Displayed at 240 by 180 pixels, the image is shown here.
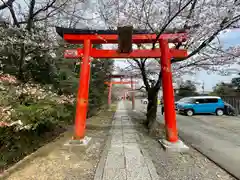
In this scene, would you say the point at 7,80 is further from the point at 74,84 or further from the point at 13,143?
the point at 74,84

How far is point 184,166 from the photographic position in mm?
4344

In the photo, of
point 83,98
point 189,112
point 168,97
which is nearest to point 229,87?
point 189,112

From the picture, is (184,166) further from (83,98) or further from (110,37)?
(110,37)

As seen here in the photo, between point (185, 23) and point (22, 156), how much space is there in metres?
5.71

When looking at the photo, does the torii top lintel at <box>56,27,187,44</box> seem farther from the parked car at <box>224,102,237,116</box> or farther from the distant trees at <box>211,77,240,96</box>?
the distant trees at <box>211,77,240,96</box>

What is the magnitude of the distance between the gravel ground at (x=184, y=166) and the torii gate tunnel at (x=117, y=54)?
2.27ft

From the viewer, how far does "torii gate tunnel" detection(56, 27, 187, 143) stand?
235 inches

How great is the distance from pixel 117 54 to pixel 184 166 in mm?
3709

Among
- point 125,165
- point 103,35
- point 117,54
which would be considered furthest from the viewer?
point 117,54

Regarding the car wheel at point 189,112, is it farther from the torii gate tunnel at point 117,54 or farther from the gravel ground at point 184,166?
the gravel ground at point 184,166

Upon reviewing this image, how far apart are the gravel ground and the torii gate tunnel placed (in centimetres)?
69

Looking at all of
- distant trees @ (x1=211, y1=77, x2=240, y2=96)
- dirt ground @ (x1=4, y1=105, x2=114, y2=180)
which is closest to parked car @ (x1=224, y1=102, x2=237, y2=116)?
distant trees @ (x1=211, y1=77, x2=240, y2=96)

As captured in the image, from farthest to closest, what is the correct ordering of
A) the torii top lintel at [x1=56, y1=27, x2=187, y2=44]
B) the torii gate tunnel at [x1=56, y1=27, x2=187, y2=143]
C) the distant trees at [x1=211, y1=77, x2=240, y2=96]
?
1. the distant trees at [x1=211, y1=77, x2=240, y2=96]
2. the torii top lintel at [x1=56, y1=27, x2=187, y2=44]
3. the torii gate tunnel at [x1=56, y1=27, x2=187, y2=143]

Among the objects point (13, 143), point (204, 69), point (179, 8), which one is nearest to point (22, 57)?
point (13, 143)
